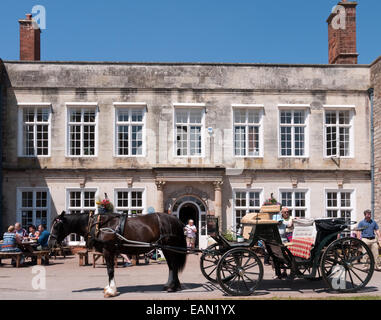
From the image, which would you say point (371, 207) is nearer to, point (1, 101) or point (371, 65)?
point (371, 65)

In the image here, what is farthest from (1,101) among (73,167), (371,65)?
(371,65)

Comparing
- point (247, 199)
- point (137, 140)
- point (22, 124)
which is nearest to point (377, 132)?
point (247, 199)

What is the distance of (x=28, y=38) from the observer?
19297 millimetres

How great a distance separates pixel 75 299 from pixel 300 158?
12489 millimetres

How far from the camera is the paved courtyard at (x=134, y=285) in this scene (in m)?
8.35

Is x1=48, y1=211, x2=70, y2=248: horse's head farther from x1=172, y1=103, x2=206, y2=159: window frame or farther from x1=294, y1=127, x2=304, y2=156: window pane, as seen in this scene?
x1=294, y1=127, x2=304, y2=156: window pane

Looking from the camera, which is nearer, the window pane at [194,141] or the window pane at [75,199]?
the window pane at [75,199]

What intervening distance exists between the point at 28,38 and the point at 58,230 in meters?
13.0

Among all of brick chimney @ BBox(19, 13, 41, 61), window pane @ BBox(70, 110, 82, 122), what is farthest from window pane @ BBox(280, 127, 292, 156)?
brick chimney @ BBox(19, 13, 41, 61)

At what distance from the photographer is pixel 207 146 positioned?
18.1 m

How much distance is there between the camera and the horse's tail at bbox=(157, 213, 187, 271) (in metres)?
8.94

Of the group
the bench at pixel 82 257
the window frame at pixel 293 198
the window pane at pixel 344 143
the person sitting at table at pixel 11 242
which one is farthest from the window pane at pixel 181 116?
the person sitting at table at pixel 11 242

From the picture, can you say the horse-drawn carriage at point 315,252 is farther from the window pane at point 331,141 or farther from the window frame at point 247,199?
the window pane at point 331,141

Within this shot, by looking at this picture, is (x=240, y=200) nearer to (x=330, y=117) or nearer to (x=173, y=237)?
(x=330, y=117)
